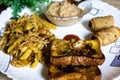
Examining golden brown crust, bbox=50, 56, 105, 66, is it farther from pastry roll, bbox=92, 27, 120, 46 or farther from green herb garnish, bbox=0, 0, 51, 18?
green herb garnish, bbox=0, 0, 51, 18

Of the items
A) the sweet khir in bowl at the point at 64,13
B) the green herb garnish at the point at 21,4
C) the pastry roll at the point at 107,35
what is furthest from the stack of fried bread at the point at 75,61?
the green herb garnish at the point at 21,4

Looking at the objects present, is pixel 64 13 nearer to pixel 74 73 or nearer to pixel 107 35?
pixel 107 35

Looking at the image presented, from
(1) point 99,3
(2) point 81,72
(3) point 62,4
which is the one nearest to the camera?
(2) point 81,72

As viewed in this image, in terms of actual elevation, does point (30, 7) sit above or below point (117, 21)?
above

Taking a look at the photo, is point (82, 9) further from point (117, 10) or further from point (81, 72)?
point (81, 72)

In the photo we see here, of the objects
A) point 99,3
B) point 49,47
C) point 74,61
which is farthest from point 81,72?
point 99,3

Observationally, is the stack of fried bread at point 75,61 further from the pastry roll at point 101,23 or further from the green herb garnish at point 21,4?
the green herb garnish at point 21,4
